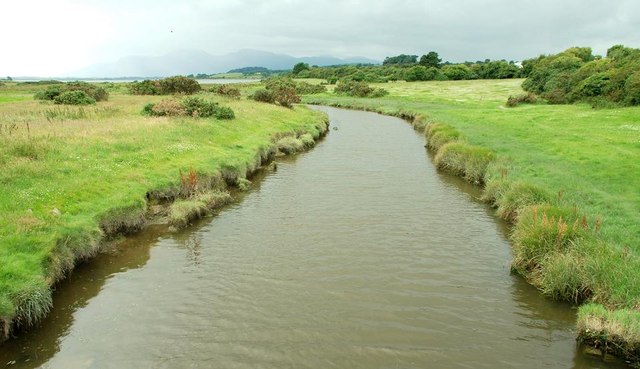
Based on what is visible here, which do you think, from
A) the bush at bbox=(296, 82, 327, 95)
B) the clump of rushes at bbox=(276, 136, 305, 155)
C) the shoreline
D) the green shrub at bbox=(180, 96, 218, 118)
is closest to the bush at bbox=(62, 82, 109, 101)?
the green shrub at bbox=(180, 96, 218, 118)

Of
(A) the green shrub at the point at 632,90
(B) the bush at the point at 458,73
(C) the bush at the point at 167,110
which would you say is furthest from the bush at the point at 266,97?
(B) the bush at the point at 458,73

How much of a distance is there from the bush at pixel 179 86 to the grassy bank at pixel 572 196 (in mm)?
40599

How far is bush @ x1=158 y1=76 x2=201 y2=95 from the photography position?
237 ft

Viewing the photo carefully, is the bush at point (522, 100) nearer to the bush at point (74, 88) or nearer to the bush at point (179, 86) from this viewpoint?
the bush at point (179, 86)

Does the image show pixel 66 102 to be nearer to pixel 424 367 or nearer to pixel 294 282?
pixel 294 282

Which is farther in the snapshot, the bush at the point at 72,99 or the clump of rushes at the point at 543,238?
the bush at the point at 72,99

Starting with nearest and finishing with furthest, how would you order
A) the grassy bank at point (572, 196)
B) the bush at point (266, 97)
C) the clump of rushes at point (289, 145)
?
the grassy bank at point (572, 196), the clump of rushes at point (289, 145), the bush at point (266, 97)

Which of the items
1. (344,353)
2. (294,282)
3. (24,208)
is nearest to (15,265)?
(24,208)

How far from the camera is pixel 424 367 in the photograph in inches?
463

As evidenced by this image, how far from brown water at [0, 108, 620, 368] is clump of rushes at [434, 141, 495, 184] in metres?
7.55

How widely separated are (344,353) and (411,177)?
22342 millimetres

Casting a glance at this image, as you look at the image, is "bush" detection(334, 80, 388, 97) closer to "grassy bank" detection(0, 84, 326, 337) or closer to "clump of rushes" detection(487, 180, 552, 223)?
"grassy bank" detection(0, 84, 326, 337)

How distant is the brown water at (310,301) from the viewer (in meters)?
12.2

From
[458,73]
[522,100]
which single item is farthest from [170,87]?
[458,73]
